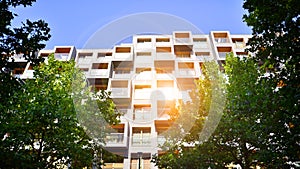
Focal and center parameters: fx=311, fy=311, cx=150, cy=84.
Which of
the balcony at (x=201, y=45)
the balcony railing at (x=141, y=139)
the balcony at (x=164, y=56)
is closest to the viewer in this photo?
the balcony railing at (x=141, y=139)

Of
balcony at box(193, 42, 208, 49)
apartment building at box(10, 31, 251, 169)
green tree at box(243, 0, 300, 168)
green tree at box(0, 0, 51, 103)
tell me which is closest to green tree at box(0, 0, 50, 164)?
green tree at box(0, 0, 51, 103)

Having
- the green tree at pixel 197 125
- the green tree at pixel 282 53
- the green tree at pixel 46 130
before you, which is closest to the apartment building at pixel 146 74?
the green tree at pixel 197 125

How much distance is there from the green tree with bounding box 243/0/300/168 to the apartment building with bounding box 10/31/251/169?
1601 centimetres

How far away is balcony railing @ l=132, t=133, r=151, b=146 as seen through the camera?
29781 mm

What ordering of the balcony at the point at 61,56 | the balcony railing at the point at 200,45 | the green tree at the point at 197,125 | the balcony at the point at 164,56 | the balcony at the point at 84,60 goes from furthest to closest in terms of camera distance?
1. the balcony railing at the point at 200,45
2. the balcony at the point at 61,56
3. the balcony at the point at 84,60
4. the balcony at the point at 164,56
5. the green tree at the point at 197,125

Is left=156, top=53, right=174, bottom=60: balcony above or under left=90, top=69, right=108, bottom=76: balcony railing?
above

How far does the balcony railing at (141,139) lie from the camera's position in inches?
1172

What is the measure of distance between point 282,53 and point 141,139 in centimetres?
2252

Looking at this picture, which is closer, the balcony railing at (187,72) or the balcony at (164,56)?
the balcony railing at (187,72)

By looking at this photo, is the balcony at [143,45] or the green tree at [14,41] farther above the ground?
the balcony at [143,45]

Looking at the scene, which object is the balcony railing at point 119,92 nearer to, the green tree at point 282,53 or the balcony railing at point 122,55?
the balcony railing at point 122,55

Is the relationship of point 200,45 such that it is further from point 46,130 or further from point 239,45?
point 46,130

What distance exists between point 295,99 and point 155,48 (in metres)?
32.5

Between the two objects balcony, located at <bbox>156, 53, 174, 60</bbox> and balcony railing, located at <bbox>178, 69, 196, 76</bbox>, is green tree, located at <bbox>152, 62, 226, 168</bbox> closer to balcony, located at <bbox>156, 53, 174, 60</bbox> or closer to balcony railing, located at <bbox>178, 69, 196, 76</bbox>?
balcony railing, located at <bbox>178, 69, 196, 76</bbox>
